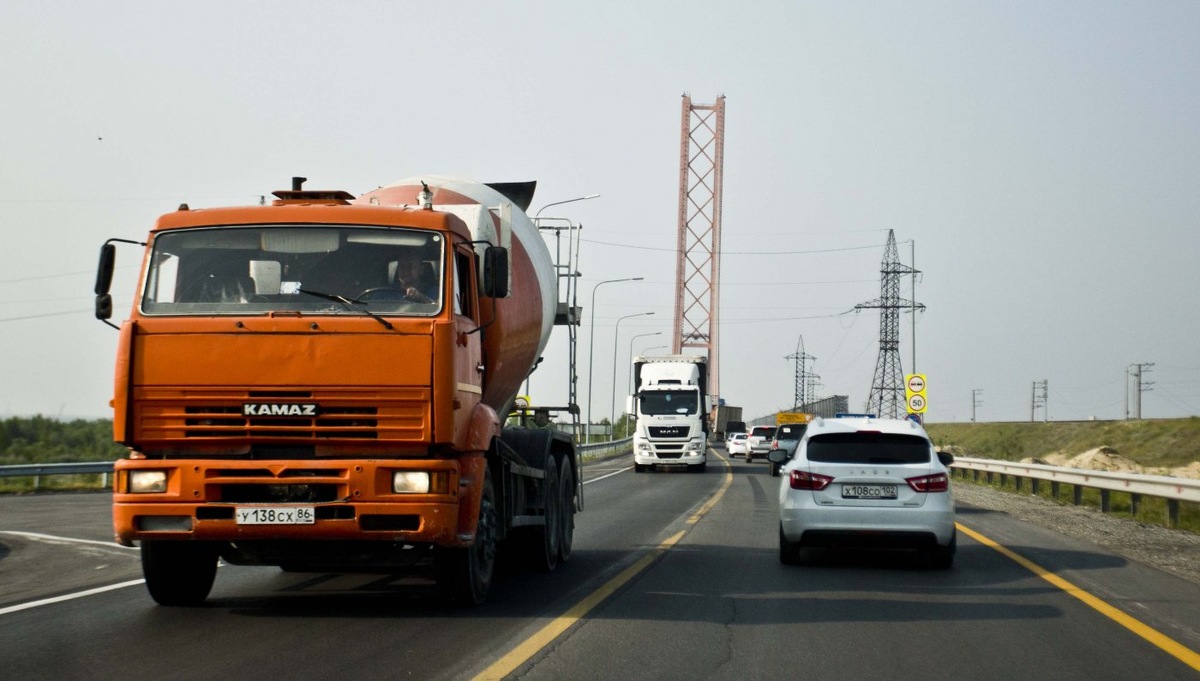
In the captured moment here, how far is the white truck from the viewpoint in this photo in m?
44.1

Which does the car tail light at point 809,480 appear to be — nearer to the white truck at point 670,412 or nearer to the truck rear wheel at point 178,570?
the truck rear wheel at point 178,570

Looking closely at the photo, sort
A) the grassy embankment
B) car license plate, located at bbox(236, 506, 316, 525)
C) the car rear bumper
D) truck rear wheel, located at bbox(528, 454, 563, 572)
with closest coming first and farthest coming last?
car license plate, located at bbox(236, 506, 316, 525), truck rear wheel, located at bbox(528, 454, 563, 572), the car rear bumper, the grassy embankment

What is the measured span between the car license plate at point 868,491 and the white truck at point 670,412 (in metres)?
30.3

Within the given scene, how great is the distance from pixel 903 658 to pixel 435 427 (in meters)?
3.32

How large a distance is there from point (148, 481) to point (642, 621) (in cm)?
345

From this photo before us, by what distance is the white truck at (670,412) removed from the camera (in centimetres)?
4412

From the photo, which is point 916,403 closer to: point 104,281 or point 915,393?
point 915,393

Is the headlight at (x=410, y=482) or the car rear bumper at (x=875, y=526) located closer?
the headlight at (x=410, y=482)

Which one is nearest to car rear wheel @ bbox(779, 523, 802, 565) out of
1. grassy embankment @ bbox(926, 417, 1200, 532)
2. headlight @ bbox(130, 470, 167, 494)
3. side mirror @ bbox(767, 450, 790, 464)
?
side mirror @ bbox(767, 450, 790, 464)

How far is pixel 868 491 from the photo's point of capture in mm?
13461

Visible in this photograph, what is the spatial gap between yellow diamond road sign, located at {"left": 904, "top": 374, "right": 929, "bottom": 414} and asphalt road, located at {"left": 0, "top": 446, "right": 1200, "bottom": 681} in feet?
81.1

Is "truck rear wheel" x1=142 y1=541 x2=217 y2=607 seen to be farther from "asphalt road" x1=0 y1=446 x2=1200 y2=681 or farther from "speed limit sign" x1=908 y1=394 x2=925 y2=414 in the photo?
"speed limit sign" x1=908 y1=394 x2=925 y2=414

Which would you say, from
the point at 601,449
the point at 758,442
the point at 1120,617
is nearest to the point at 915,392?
the point at 758,442

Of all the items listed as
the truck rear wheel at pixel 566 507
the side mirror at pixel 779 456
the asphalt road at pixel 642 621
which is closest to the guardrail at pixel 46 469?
the asphalt road at pixel 642 621
